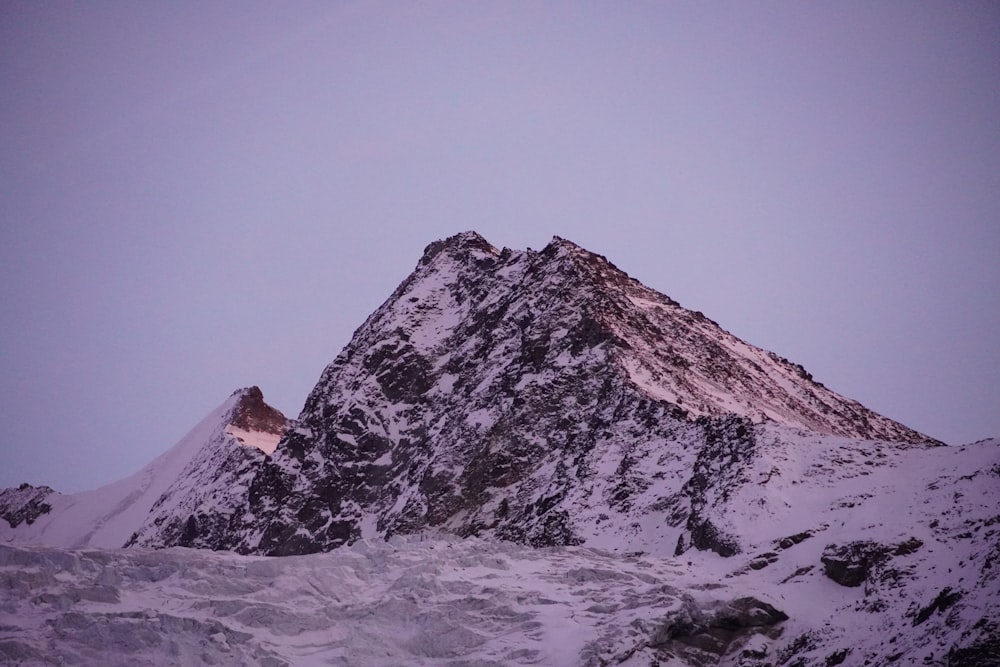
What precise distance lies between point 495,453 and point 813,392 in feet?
125

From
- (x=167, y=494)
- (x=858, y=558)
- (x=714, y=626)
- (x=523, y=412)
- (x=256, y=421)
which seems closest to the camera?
(x=714, y=626)

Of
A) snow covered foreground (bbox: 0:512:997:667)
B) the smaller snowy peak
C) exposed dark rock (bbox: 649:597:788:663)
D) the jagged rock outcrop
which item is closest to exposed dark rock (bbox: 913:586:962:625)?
snow covered foreground (bbox: 0:512:997:667)

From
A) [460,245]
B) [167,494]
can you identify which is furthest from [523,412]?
[167,494]

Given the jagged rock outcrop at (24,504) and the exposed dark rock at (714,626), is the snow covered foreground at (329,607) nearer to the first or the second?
the exposed dark rock at (714,626)

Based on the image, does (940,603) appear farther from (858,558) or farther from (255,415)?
(255,415)

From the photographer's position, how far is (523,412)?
80.4 meters

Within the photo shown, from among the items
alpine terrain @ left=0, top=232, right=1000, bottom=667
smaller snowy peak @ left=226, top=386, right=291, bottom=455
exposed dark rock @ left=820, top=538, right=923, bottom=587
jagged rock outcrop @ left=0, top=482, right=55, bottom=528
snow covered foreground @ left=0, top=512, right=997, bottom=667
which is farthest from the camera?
jagged rock outcrop @ left=0, top=482, right=55, bottom=528

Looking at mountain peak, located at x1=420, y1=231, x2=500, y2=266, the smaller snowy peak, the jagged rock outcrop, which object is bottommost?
the jagged rock outcrop

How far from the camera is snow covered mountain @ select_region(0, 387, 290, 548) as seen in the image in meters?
109

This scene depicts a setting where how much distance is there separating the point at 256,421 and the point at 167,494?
17.1 m

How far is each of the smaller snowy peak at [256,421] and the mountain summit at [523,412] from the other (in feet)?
81.3

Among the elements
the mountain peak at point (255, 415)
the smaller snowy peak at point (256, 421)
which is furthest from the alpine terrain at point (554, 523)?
the mountain peak at point (255, 415)

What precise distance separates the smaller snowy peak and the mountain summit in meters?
24.8

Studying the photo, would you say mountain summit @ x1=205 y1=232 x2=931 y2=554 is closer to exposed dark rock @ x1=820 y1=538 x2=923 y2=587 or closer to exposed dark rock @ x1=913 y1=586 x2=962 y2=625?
exposed dark rock @ x1=820 y1=538 x2=923 y2=587
